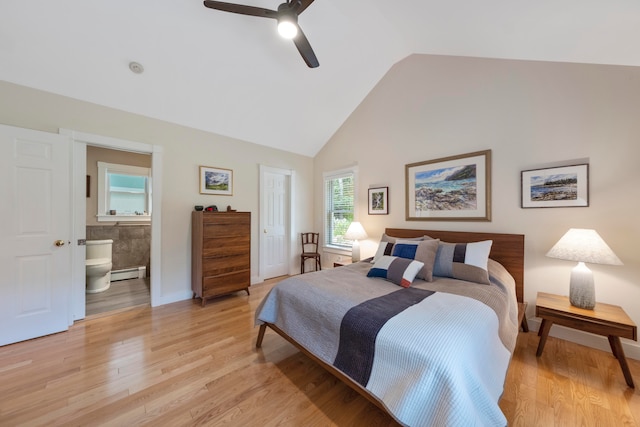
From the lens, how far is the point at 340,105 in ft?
12.8

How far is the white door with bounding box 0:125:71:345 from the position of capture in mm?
2207

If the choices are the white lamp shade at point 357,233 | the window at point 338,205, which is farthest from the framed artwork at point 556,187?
the window at point 338,205

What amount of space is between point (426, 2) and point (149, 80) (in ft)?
9.78

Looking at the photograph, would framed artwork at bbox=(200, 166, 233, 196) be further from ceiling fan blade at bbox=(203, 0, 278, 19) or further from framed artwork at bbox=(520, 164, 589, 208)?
framed artwork at bbox=(520, 164, 589, 208)

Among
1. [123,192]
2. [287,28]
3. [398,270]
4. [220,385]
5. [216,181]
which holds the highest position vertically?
[287,28]

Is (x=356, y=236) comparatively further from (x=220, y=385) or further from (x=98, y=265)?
(x=98, y=265)

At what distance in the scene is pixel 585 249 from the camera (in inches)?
74.4

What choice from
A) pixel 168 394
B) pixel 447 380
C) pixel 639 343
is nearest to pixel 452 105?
pixel 639 343

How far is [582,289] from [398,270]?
147cm

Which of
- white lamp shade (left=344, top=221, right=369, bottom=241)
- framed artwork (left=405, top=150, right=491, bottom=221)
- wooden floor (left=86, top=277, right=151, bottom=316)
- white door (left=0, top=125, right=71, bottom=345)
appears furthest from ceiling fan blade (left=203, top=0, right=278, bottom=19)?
wooden floor (left=86, top=277, right=151, bottom=316)

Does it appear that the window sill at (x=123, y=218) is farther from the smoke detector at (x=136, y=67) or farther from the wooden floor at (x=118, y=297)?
the smoke detector at (x=136, y=67)

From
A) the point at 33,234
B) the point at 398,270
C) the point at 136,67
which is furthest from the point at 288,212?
the point at 33,234

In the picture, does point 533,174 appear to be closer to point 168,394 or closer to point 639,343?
point 639,343

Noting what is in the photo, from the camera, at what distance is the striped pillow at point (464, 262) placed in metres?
2.19
